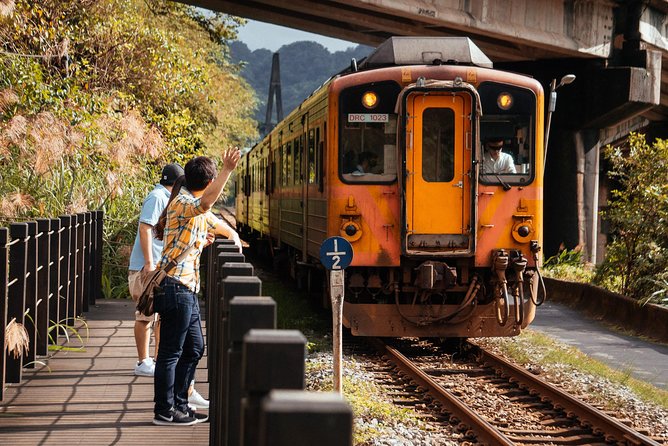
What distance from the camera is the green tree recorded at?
1583 centimetres

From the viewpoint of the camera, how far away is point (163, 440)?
618cm

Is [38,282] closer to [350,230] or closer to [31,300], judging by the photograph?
[31,300]

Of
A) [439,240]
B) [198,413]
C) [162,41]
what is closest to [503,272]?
[439,240]

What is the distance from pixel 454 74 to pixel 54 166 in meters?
5.37


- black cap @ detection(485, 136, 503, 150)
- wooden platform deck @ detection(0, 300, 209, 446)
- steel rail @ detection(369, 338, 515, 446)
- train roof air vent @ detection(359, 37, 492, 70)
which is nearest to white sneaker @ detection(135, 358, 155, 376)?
wooden platform deck @ detection(0, 300, 209, 446)

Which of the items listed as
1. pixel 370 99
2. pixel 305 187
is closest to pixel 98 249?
Result: pixel 305 187

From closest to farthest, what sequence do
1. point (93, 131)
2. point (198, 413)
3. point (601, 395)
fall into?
1. point (198, 413)
2. point (601, 395)
3. point (93, 131)

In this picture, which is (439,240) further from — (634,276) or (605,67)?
(605,67)

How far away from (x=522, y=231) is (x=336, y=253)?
10.1 ft

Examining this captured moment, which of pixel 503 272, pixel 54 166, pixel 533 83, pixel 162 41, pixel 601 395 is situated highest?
pixel 162 41

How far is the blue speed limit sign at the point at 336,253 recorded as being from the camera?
8.86m

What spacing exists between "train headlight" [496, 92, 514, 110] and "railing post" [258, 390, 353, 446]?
9467mm

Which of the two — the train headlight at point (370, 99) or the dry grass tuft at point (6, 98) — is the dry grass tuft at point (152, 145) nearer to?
the dry grass tuft at point (6, 98)

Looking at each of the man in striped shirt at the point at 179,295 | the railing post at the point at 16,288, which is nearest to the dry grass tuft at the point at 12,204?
the railing post at the point at 16,288
